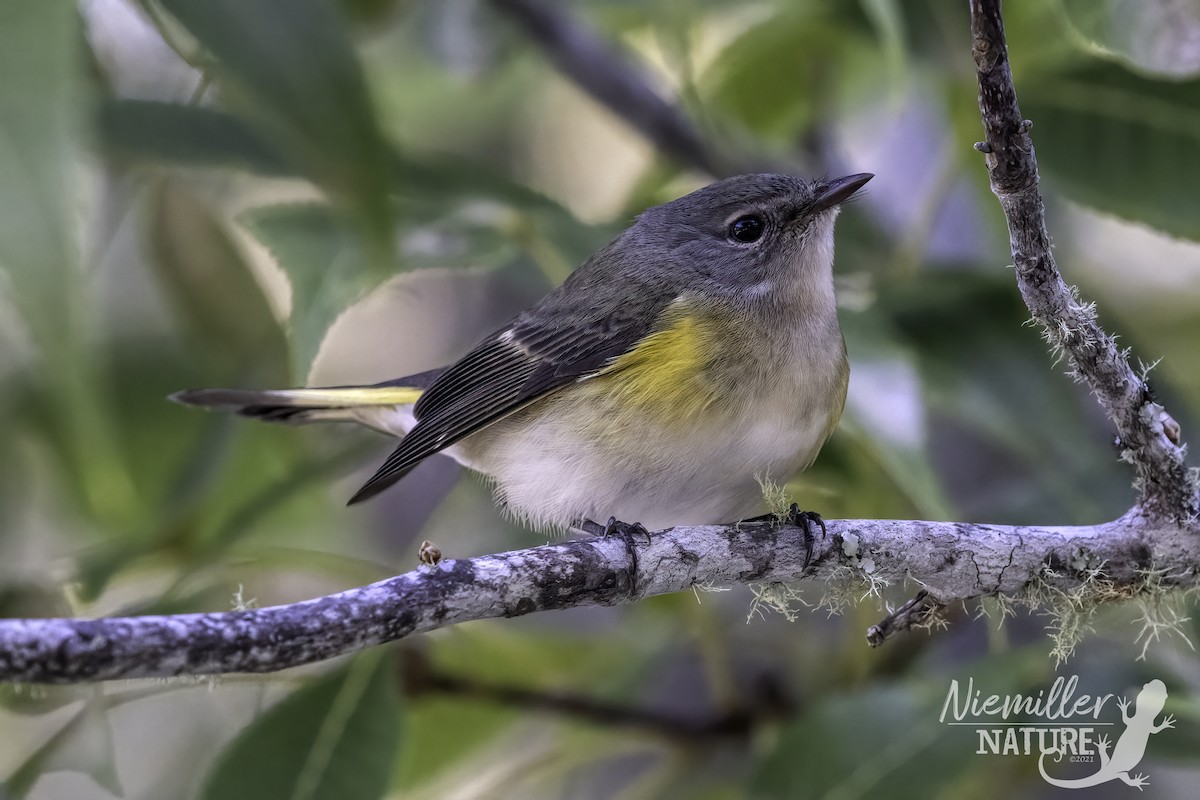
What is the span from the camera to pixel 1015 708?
2.08 m

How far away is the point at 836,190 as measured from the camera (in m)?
2.22

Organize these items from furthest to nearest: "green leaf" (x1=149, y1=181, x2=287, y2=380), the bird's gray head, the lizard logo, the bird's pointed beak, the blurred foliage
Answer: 1. "green leaf" (x1=149, y1=181, x2=287, y2=380)
2. the bird's gray head
3. the bird's pointed beak
4. the lizard logo
5. the blurred foliage

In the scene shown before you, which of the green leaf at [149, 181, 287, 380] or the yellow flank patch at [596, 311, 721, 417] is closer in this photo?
the yellow flank patch at [596, 311, 721, 417]

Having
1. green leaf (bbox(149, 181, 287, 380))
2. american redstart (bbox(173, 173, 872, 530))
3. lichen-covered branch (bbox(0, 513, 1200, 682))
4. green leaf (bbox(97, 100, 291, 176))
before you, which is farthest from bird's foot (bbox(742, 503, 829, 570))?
green leaf (bbox(149, 181, 287, 380))

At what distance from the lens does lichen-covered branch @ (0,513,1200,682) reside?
898 mm

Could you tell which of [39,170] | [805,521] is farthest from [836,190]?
[39,170]

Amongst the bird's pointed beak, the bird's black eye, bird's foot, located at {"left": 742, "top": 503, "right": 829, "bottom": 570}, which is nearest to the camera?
bird's foot, located at {"left": 742, "top": 503, "right": 829, "bottom": 570}

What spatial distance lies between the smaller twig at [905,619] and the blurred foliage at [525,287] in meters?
0.26

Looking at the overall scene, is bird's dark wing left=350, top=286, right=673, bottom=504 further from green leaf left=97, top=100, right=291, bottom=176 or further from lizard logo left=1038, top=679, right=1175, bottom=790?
lizard logo left=1038, top=679, right=1175, bottom=790

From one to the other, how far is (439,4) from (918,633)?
203cm

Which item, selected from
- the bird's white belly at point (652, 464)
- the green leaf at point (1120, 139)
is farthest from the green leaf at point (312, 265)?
the green leaf at point (1120, 139)

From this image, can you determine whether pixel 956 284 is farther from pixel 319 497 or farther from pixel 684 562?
pixel 319 497

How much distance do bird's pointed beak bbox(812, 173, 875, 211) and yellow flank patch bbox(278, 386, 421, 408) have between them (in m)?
0.97

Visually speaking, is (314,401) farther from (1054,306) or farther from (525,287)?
(1054,306)
